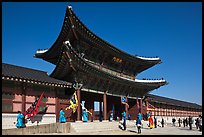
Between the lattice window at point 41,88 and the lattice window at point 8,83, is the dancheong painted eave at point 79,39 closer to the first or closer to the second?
the lattice window at point 41,88

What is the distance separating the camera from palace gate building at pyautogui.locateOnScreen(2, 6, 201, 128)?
18594 millimetres

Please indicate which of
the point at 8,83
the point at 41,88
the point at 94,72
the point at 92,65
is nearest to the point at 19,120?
the point at 8,83

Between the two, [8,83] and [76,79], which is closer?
[8,83]

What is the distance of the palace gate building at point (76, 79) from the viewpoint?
18.6 metres

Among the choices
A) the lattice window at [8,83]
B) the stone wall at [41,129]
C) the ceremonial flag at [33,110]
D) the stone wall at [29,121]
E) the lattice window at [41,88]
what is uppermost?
the lattice window at [8,83]

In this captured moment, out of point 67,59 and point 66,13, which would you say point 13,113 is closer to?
point 67,59

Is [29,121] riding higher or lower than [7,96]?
lower

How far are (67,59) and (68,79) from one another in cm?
294

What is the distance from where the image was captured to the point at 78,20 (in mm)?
21516

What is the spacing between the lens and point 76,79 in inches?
874

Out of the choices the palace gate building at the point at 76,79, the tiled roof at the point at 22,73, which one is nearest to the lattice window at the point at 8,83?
the palace gate building at the point at 76,79

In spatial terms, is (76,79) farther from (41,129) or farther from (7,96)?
(7,96)

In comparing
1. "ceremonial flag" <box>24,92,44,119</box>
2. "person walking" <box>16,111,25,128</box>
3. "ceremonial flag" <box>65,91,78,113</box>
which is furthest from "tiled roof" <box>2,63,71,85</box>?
"person walking" <box>16,111,25,128</box>

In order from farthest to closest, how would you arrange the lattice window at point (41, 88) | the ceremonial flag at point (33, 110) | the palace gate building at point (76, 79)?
the lattice window at point (41, 88), the ceremonial flag at point (33, 110), the palace gate building at point (76, 79)
